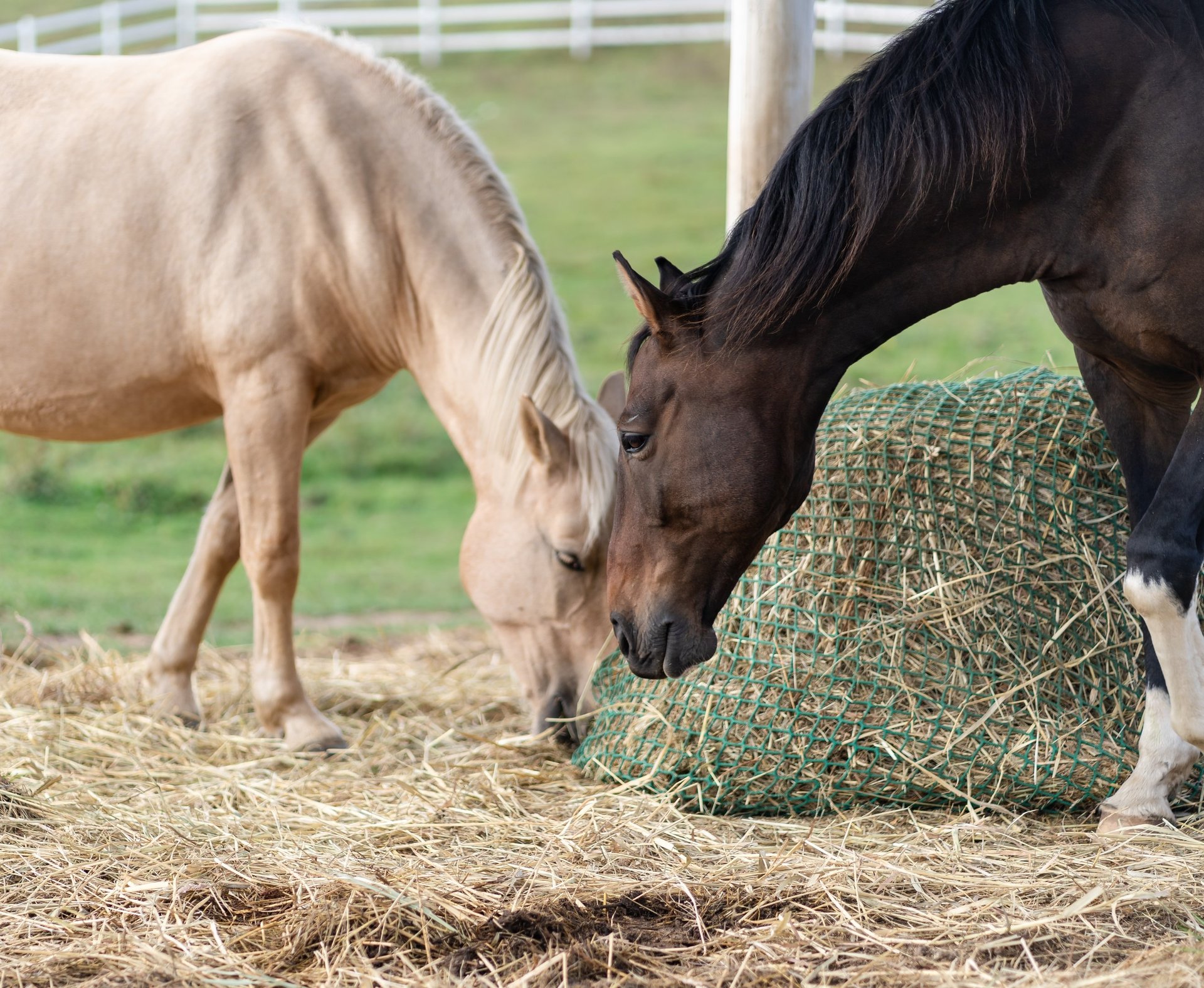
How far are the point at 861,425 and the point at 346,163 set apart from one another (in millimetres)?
1922

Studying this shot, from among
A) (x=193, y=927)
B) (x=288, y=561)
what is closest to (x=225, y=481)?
(x=288, y=561)

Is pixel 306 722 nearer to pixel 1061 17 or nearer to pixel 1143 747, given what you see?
pixel 1143 747

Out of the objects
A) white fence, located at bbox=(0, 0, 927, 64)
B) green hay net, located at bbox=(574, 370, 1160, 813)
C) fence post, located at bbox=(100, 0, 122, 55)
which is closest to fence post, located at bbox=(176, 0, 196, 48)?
white fence, located at bbox=(0, 0, 927, 64)

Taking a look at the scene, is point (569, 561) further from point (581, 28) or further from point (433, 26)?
point (581, 28)

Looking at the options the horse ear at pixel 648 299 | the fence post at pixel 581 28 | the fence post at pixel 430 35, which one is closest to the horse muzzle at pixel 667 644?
the horse ear at pixel 648 299

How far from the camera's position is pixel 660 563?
270 cm

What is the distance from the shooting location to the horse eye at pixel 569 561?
3.94 meters

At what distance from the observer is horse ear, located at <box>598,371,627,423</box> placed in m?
4.41

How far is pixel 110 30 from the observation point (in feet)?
65.7

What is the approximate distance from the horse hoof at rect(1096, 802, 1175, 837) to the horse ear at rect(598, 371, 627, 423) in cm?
214

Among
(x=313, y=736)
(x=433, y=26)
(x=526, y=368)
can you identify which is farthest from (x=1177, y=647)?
(x=433, y=26)

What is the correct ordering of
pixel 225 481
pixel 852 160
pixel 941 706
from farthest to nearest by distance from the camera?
pixel 225 481 < pixel 941 706 < pixel 852 160

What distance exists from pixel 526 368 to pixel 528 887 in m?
1.92

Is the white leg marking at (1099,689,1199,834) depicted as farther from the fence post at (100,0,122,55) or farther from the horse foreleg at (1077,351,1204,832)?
the fence post at (100,0,122,55)
